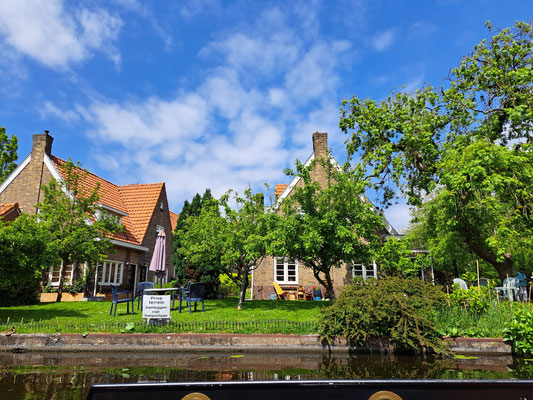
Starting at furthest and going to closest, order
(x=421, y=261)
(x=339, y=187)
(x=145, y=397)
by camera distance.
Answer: (x=421, y=261), (x=339, y=187), (x=145, y=397)

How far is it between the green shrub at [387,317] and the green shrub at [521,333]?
5.57ft

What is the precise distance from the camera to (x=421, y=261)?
18.2m

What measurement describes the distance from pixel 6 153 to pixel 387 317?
114 feet

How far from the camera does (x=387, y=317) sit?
9.71m

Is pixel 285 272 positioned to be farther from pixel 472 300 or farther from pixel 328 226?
pixel 472 300

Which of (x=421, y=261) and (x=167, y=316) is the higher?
(x=421, y=261)

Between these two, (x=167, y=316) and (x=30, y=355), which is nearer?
(x=30, y=355)

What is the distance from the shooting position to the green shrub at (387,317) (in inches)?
368

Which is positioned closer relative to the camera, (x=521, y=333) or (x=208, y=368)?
(x=208, y=368)

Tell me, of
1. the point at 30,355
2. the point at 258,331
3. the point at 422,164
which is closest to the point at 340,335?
the point at 258,331

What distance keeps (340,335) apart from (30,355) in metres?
8.35

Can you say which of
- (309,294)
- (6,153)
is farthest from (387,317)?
(6,153)

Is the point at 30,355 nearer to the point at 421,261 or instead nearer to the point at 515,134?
the point at 421,261

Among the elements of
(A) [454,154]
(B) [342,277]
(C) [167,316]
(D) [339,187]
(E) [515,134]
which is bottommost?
(C) [167,316]
